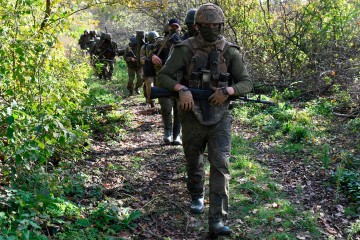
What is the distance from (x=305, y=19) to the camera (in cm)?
1284

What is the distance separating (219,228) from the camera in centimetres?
466

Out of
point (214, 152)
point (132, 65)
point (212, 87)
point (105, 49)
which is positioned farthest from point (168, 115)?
point (105, 49)

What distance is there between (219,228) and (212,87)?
152 centimetres

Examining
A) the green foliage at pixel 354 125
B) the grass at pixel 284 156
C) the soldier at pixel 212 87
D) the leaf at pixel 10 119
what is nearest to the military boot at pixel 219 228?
the soldier at pixel 212 87

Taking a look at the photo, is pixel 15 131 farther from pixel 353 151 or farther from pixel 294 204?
pixel 353 151

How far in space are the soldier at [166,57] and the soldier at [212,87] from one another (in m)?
2.47

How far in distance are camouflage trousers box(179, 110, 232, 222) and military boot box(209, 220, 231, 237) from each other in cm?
4

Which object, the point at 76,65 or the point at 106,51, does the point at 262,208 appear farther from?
the point at 106,51

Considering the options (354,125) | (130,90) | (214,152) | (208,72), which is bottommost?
(354,125)

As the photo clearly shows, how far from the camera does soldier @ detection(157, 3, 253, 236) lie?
471 cm

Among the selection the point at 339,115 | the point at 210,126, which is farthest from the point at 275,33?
the point at 210,126

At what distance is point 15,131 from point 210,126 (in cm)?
205

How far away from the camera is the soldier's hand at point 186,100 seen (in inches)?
188

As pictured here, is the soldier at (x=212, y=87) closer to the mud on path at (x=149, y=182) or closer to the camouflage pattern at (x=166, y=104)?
the mud on path at (x=149, y=182)
